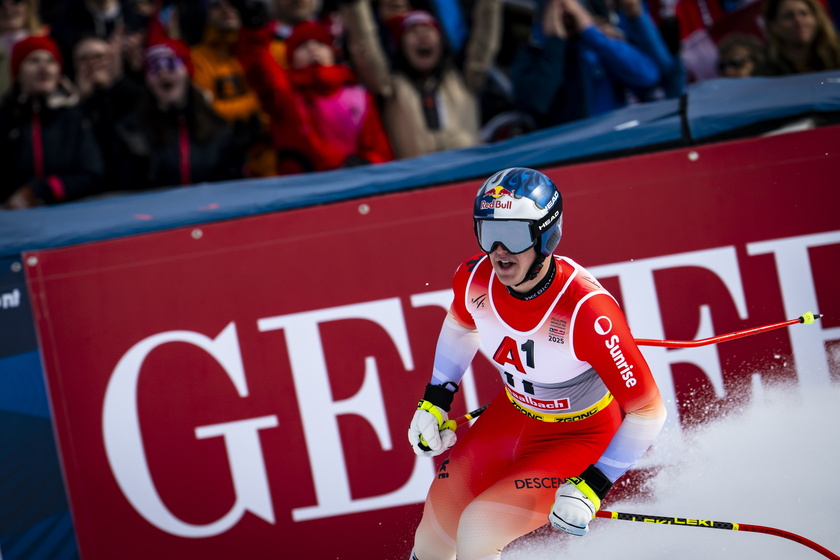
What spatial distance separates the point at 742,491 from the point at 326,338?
2104mm

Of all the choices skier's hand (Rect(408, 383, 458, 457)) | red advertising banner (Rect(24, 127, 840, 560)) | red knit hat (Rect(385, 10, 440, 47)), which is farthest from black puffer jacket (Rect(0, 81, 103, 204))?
skier's hand (Rect(408, 383, 458, 457))

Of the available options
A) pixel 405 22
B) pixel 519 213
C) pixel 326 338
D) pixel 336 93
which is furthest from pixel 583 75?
pixel 519 213

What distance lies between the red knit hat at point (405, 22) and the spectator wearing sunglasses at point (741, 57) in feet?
5.48

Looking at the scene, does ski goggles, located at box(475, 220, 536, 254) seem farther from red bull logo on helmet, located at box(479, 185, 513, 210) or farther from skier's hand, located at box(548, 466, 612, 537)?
skier's hand, located at box(548, 466, 612, 537)

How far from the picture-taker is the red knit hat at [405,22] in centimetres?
515

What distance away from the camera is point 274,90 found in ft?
16.9

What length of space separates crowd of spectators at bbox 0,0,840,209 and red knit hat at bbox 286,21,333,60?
0.01 meters

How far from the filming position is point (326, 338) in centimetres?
446

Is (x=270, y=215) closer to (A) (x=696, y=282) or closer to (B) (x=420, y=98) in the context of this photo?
(B) (x=420, y=98)

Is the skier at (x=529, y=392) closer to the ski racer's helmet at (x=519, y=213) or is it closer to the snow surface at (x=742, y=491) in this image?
the ski racer's helmet at (x=519, y=213)

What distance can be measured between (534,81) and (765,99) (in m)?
1.30

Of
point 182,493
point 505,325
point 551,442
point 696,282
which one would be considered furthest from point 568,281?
point 182,493

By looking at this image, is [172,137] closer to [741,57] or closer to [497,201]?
[497,201]

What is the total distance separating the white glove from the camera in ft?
11.5
